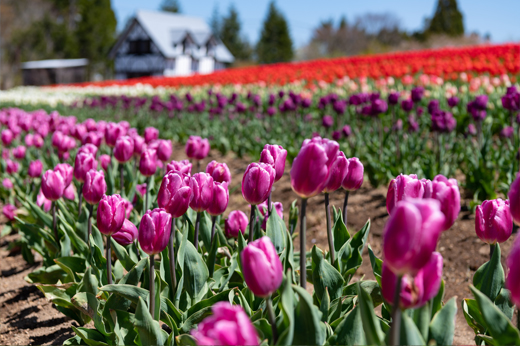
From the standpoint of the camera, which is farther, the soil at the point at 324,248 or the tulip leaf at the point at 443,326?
the soil at the point at 324,248

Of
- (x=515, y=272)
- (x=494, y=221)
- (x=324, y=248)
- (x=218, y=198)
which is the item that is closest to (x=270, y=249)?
(x=515, y=272)

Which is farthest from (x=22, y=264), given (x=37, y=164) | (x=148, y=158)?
(x=148, y=158)

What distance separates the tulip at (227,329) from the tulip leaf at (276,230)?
1.02 m

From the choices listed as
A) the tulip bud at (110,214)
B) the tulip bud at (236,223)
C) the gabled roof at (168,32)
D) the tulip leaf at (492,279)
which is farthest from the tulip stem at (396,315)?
the gabled roof at (168,32)

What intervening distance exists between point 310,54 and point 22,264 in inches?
2000

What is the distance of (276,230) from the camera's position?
73.5 inches

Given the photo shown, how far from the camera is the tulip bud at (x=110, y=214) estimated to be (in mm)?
1622

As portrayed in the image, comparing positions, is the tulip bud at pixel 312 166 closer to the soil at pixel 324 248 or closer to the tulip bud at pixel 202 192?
the tulip bud at pixel 202 192

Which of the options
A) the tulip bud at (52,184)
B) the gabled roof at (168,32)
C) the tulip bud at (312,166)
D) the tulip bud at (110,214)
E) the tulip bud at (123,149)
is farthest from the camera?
Result: the gabled roof at (168,32)

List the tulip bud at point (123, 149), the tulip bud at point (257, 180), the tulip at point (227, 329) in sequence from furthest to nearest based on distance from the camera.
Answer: the tulip bud at point (123, 149) → the tulip bud at point (257, 180) → the tulip at point (227, 329)

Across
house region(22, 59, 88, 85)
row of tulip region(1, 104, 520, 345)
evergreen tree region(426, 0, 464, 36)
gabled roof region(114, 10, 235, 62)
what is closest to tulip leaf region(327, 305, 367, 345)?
row of tulip region(1, 104, 520, 345)

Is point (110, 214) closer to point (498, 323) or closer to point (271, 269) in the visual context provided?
point (271, 269)

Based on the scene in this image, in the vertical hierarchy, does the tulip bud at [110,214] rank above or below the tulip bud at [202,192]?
below

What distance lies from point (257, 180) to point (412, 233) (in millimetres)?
731
